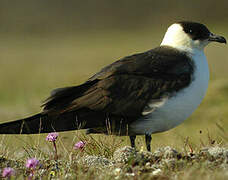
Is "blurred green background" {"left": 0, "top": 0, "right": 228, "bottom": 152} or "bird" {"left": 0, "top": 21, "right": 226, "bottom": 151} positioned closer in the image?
"bird" {"left": 0, "top": 21, "right": 226, "bottom": 151}

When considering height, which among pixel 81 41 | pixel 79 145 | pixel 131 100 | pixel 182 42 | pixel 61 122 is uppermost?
pixel 81 41

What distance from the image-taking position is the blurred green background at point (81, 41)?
40.1 ft

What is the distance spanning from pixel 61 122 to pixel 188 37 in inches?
66.7

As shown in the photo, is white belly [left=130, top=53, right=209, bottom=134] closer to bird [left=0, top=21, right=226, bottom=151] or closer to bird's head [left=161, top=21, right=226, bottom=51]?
bird [left=0, top=21, right=226, bottom=151]

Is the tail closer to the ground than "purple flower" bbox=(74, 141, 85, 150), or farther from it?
farther from it

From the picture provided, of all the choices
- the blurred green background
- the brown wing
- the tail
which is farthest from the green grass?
the brown wing

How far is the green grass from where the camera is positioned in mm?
4871

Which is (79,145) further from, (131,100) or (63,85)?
(63,85)

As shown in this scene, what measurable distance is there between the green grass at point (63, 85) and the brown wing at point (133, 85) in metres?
0.31

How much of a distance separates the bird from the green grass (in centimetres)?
17

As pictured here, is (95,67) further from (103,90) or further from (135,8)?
(135,8)

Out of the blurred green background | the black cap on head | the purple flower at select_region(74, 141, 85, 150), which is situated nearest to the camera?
the purple flower at select_region(74, 141, 85, 150)

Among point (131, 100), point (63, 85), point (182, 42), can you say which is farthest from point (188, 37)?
point (63, 85)

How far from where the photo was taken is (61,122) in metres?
5.03
